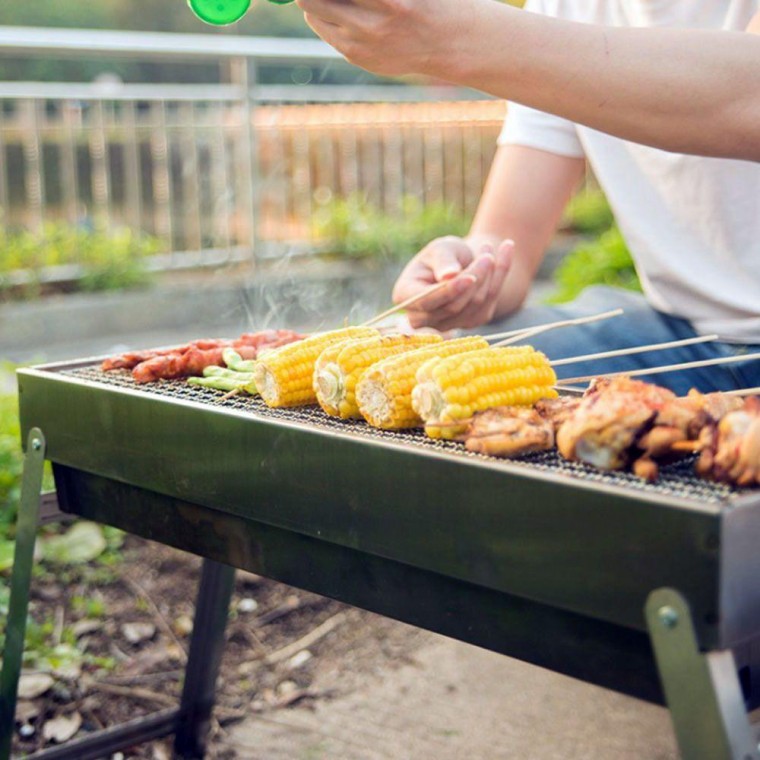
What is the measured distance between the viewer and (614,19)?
2.29 m

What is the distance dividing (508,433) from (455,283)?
74 centimetres

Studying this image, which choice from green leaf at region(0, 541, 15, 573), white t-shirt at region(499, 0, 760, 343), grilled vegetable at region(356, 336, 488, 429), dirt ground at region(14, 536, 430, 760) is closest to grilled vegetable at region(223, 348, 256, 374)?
grilled vegetable at region(356, 336, 488, 429)

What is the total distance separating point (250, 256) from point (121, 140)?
214 cm

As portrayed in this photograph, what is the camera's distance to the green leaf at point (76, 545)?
3.02 metres

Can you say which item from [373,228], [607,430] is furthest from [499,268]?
[373,228]

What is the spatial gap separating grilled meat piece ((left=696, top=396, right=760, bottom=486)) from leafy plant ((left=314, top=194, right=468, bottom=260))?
24.2 feet

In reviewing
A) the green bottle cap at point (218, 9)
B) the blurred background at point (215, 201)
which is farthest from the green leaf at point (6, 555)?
the green bottle cap at point (218, 9)

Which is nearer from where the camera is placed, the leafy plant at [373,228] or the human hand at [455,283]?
the human hand at [455,283]

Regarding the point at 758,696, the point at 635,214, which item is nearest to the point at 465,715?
the point at 635,214

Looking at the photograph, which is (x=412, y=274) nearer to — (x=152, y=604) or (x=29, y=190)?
(x=152, y=604)

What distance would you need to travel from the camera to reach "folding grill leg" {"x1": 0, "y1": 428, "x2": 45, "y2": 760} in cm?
182

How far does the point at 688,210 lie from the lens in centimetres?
222

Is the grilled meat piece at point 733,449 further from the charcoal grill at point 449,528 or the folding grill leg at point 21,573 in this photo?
the folding grill leg at point 21,573

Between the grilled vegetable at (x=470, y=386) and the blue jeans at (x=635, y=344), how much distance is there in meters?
0.78
